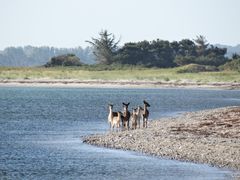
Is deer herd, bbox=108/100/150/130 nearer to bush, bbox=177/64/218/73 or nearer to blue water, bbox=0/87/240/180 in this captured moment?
blue water, bbox=0/87/240/180

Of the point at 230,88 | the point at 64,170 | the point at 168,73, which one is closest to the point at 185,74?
the point at 168,73

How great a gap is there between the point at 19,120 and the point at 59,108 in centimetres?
1338

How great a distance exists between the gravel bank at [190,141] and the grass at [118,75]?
63.5 metres

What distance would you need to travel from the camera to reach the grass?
328 ft

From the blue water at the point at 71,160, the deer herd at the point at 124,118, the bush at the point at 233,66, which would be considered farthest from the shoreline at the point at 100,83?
the deer herd at the point at 124,118

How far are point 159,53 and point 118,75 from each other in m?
31.6

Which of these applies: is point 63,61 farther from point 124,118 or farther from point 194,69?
point 124,118

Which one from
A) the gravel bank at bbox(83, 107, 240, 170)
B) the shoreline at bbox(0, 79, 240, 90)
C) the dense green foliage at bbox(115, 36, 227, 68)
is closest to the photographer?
the gravel bank at bbox(83, 107, 240, 170)

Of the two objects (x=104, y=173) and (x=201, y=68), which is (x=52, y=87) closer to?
(x=201, y=68)

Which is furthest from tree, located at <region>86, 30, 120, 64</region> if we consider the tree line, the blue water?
the blue water

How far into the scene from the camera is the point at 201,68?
11406 cm

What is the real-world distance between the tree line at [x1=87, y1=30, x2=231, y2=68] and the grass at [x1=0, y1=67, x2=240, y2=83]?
20.2 metres

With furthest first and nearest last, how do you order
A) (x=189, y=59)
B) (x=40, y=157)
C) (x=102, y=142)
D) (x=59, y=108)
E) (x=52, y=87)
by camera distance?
(x=189, y=59) → (x=52, y=87) → (x=59, y=108) → (x=102, y=142) → (x=40, y=157)

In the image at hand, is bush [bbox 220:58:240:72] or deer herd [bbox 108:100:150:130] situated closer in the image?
deer herd [bbox 108:100:150:130]
